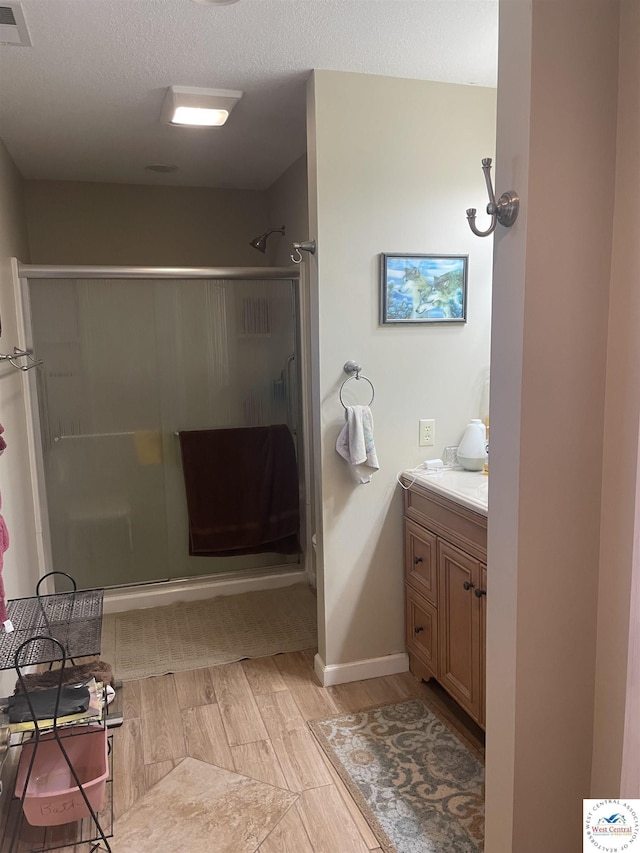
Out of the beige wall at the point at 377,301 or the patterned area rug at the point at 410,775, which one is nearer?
the patterned area rug at the point at 410,775

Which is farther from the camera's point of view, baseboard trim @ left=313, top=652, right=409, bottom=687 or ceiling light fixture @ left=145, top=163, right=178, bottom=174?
ceiling light fixture @ left=145, top=163, right=178, bottom=174

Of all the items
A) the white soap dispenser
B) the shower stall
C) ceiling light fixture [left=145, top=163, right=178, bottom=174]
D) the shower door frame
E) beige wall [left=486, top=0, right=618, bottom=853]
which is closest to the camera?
beige wall [left=486, top=0, right=618, bottom=853]

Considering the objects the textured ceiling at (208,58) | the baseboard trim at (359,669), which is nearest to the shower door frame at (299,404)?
the textured ceiling at (208,58)

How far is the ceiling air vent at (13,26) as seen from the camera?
6.10ft

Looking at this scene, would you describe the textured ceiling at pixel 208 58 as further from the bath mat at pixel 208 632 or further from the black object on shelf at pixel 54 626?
the bath mat at pixel 208 632

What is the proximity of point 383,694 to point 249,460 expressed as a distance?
1516mm

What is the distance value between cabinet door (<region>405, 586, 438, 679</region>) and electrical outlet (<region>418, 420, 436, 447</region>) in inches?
23.9

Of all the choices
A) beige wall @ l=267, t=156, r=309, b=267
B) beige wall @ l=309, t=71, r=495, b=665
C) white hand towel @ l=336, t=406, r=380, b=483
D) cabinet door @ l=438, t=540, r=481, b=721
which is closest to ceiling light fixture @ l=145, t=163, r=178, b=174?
beige wall @ l=267, t=156, r=309, b=267

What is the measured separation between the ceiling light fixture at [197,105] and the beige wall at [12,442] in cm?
91

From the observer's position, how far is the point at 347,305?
2.52m

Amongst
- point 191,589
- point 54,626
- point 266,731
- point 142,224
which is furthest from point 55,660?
→ point 142,224

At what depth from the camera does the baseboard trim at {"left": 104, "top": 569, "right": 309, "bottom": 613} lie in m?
3.50

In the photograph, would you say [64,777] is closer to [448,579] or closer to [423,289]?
[448,579]

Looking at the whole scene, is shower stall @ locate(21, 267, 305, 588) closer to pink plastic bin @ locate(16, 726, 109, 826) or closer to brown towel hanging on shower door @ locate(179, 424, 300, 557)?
brown towel hanging on shower door @ locate(179, 424, 300, 557)
